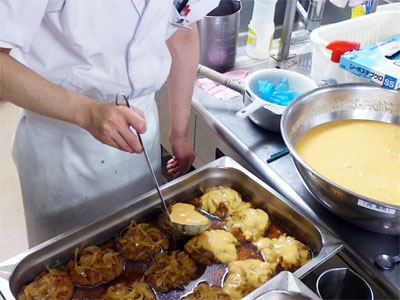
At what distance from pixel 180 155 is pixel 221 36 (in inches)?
22.8

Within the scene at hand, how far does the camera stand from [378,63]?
1499mm

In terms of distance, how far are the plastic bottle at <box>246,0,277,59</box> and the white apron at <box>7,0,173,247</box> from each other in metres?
0.67

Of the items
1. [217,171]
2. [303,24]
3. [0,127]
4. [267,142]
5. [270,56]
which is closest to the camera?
[217,171]

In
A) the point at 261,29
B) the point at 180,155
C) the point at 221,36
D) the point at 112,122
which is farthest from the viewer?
the point at 261,29

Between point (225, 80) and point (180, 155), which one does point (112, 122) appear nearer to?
point (180, 155)

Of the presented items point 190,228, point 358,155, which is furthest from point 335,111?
point 190,228

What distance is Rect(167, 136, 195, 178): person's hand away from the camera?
1534 mm

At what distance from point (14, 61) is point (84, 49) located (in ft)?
0.55

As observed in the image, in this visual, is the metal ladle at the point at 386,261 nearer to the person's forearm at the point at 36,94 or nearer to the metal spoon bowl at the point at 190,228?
the metal spoon bowl at the point at 190,228

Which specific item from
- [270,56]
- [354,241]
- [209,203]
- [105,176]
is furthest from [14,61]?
[270,56]

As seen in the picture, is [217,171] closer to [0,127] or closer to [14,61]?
[14,61]

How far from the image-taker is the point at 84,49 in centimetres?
106

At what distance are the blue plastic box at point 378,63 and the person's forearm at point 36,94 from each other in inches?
38.1

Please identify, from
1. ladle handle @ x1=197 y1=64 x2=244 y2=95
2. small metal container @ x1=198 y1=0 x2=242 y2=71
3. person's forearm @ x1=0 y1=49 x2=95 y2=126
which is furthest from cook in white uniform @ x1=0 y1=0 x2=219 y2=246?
small metal container @ x1=198 y1=0 x2=242 y2=71
